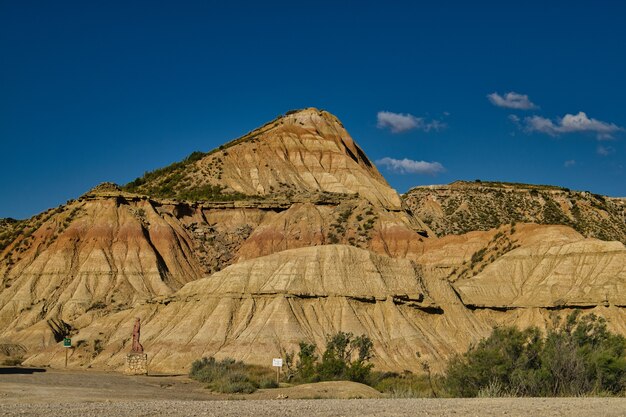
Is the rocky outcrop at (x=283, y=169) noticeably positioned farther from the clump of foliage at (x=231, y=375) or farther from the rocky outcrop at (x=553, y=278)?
the clump of foliage at (x=231, y=375)

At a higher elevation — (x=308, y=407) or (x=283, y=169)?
(x=283, y=169)

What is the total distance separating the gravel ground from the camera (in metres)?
23.2

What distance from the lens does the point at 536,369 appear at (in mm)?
34000

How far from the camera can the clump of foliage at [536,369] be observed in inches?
1266

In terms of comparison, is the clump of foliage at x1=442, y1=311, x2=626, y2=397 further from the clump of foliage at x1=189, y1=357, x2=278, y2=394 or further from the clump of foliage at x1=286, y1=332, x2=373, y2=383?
the clump of foliage at x1=286, y1=332, x2=373, y2=383

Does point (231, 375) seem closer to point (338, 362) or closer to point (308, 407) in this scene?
point (338, 362)

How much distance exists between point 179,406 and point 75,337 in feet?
172

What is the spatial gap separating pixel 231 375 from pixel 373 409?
82.7 ft

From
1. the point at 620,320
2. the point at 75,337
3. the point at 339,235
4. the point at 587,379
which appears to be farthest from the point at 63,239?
the point at 587,379

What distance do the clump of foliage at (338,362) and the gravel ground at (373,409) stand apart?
2201 cm

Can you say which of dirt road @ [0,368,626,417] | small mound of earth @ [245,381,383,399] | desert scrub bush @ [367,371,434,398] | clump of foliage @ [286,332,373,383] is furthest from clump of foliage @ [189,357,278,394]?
dirt road @ [0,368,626,417]

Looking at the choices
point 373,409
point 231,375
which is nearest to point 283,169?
point 231,375

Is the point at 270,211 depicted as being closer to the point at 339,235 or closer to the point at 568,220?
the point at 339,235

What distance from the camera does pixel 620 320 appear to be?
2980 inches
